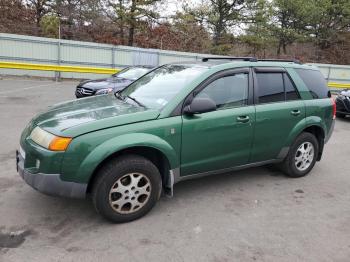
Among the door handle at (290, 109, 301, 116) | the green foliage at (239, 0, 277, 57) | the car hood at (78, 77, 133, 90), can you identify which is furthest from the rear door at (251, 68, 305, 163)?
the green foliage at (239, 0, 277, 57)

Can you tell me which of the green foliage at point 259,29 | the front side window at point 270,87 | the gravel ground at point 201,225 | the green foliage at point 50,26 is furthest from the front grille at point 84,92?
the green foliage at point 259,29

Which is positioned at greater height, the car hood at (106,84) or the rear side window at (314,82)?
the rear side window at (314,82)

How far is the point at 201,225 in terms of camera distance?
3576mm

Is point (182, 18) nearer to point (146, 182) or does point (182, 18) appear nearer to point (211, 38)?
point (211, 38)

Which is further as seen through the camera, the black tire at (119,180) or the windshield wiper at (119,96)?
the windshield wiper at (119,96)

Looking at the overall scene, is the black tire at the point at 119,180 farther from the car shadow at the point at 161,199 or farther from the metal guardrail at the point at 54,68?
the metal guardrail at the point at 54,68

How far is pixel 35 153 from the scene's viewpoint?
10.8 feet

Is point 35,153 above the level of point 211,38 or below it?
below

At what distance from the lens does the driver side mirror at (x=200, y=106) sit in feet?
12.0

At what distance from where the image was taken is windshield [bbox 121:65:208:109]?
3.94m

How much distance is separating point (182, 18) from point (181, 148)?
75.7 ft

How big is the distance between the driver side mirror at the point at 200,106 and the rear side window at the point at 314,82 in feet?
6.46

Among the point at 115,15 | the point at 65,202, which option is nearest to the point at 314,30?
the point at 115,15

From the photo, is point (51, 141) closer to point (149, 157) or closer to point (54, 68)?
point (149, 157)
